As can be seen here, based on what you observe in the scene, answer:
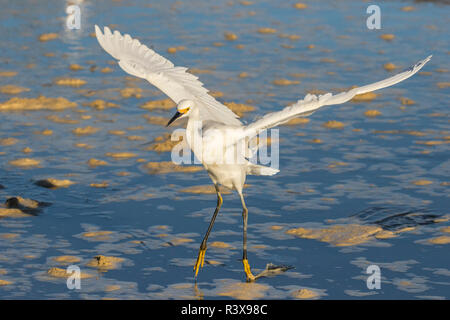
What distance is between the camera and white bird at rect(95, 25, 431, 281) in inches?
239

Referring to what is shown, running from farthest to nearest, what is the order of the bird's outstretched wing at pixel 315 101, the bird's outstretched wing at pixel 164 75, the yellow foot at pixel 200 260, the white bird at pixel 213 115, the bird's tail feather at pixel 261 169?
the bird's outstretched wing at pixel 164 75
the bird's tail feather at pixel 261 169
the yellow foot at pixel 200 260
the white bird at pixel 213 115
the bird's outstretched wing at pixel 315 101

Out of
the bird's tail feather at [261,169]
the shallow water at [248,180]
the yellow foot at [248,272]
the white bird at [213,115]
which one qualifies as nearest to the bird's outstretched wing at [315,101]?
the white bird at [213,115]

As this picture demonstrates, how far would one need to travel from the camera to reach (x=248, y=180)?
29.2ft

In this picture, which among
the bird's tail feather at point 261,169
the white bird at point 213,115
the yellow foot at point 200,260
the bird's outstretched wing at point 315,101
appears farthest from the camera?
the bird's tail feather at point 261,169

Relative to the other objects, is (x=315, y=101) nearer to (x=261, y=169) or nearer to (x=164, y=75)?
(x=261, y=169)

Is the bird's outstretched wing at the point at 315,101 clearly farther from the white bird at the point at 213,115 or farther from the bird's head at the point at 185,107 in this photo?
the bird's head at the point at 185,107

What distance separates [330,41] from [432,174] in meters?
6.17

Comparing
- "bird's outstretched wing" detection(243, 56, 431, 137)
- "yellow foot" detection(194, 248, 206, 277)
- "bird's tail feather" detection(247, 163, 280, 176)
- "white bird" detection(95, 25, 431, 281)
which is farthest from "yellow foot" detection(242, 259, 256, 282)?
"bird's outstretched wing" detection(243, 56, 431, 137)

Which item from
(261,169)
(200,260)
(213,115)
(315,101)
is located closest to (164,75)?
(213,115)

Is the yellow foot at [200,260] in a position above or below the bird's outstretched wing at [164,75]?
below

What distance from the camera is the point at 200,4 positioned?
17.9 meters

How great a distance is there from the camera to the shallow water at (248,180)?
6.69 meters

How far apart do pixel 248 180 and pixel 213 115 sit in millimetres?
1674
